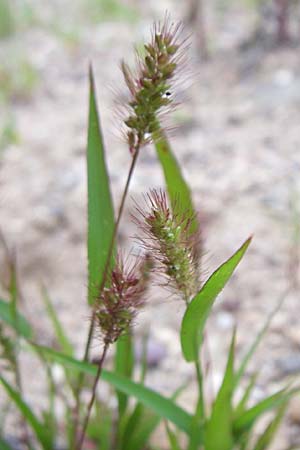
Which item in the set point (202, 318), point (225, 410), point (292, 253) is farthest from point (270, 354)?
point (202, 318)

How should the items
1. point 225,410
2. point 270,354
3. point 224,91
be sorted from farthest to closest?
point 224,91 < point 270,354 < point 225,410

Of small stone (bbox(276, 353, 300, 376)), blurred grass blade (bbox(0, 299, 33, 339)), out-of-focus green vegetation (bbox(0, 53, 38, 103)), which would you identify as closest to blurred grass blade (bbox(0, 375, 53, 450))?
blurred grass blade (bbox(0, 299, 33, 339))

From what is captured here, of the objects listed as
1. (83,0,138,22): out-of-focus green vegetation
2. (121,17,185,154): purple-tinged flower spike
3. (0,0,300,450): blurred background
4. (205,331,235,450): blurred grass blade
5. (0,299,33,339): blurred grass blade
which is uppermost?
(83,0,138,22): out-of-focus green vegetation

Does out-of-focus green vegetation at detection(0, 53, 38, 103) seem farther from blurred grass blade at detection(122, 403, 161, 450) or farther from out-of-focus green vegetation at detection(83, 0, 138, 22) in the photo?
blurred grass blade at detection(122, 403, 161, 450)

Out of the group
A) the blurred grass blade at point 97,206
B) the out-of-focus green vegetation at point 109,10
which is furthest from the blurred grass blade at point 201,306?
the out-of-focus green vegetation at point 109,10

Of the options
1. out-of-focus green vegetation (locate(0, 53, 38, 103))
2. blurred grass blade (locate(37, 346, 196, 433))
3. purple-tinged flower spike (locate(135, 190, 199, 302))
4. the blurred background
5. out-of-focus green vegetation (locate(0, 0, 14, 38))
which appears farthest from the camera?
out-of-focus green vegetation (locate(0, 0, 14, 38))

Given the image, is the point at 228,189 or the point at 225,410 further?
the point at 228,189

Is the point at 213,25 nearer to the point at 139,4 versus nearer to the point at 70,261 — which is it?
the point at 139,4
